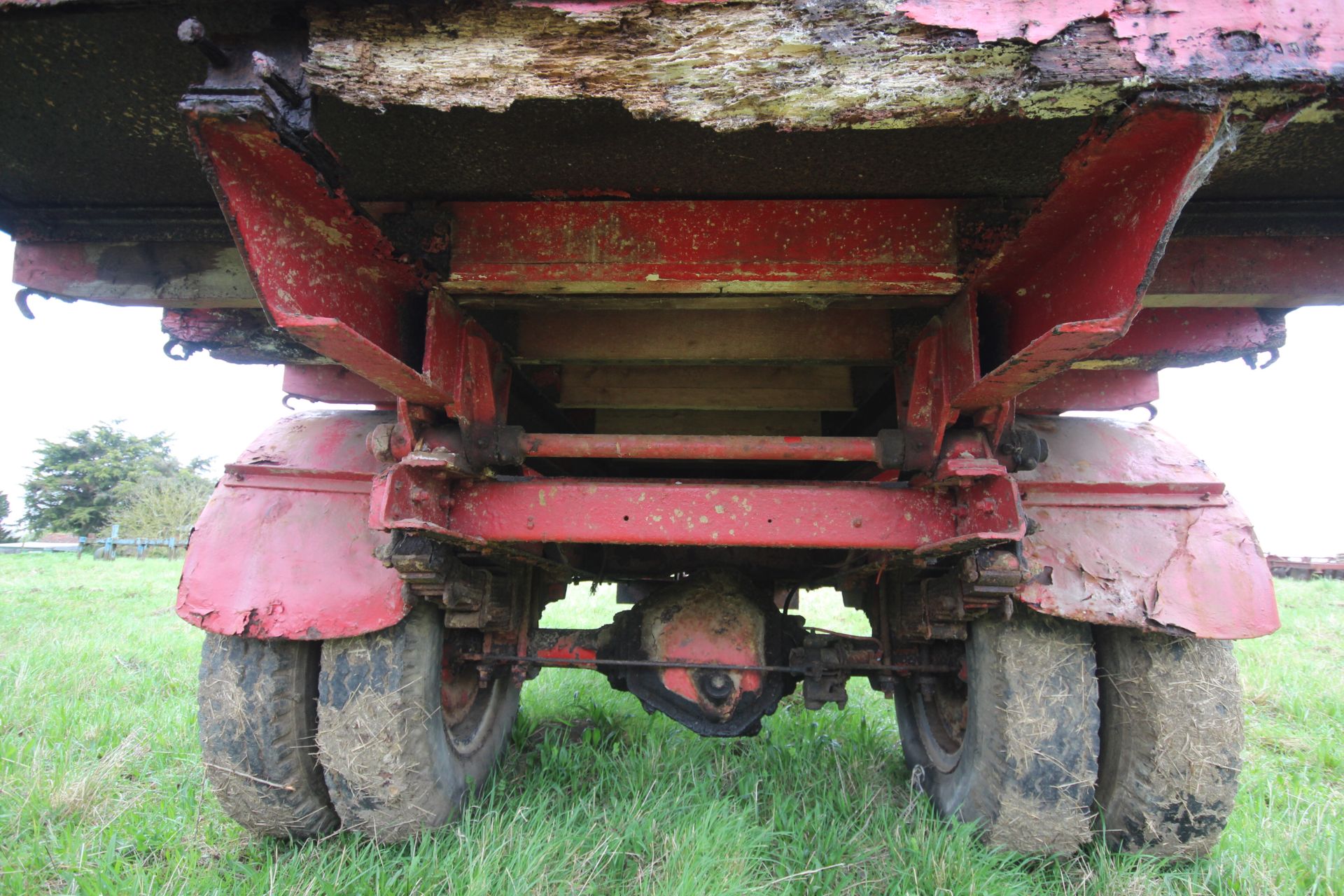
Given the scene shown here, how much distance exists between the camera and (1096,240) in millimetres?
1248

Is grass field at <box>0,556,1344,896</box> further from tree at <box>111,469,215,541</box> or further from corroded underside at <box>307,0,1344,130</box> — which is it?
tree at <box>111,469,215,541</box>

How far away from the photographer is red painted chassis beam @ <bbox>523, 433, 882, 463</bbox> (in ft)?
5.47

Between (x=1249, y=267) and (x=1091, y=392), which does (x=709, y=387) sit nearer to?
(x=1091, y=392)

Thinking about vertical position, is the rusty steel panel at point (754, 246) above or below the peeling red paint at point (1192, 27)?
below

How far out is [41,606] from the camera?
7.09 metres

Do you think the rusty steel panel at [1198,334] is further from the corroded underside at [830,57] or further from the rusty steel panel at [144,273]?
the rusty steel panel at [144,273]

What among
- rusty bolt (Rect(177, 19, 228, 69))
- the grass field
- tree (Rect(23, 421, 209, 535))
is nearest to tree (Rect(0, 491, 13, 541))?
tree (Rect(23, 421, 209, 535))

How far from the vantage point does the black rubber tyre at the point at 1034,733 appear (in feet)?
5.73

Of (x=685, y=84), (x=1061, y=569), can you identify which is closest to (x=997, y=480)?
(x=1061, y=569)

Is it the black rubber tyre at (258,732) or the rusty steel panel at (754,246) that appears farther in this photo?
the black rubber tyre at (258,732)

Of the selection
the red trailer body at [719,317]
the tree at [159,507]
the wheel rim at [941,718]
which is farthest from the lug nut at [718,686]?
the tree at [159,507]

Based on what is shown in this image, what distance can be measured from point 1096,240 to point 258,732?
2218 mm

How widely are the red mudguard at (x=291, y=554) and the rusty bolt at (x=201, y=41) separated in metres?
1.03

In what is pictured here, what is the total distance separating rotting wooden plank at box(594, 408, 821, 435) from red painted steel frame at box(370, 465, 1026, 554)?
32.5 inches
